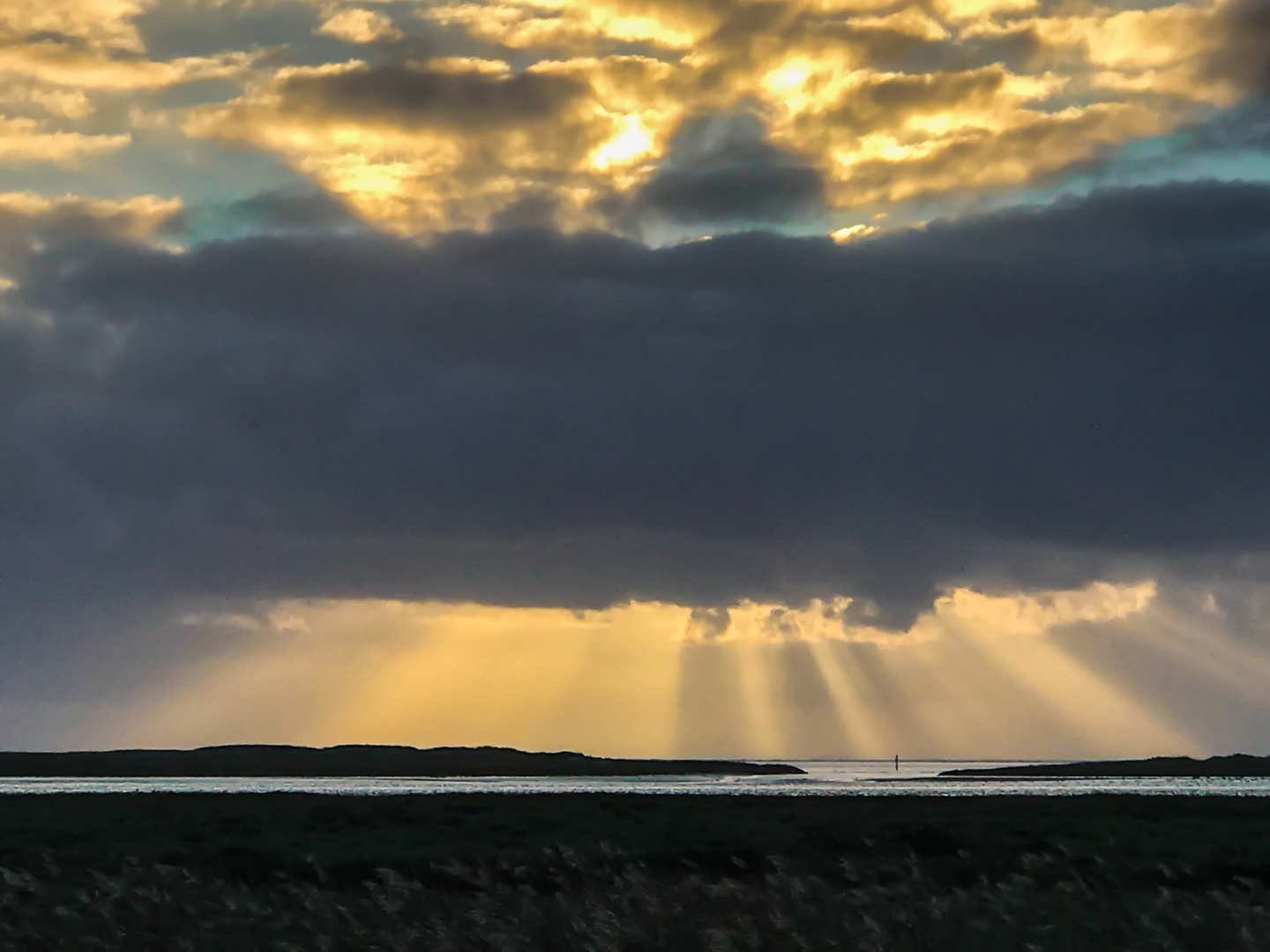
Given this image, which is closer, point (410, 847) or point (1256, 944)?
point (1256, 944)

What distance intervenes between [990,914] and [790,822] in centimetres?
2764

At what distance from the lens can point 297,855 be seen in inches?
1647

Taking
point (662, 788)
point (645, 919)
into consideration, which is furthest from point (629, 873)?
point (662, 788)

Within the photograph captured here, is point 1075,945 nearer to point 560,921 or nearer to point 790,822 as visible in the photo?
point 560,921

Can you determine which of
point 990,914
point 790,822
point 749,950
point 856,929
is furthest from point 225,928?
point 790,822

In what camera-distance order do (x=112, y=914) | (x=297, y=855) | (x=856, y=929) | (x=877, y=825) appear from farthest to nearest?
(x=877, y=825), (x=297, y=855), (x=112, y=914), (x=856, y=929)

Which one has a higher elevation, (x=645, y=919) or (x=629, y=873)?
(x=629, y=873)

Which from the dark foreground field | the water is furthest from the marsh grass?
the water

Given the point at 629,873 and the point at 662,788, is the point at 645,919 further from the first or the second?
the point at 662,788

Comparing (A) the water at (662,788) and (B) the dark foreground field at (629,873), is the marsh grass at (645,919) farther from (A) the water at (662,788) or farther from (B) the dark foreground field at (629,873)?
(A) the water at (662,788)

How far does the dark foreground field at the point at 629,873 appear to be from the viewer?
2195 centimetres

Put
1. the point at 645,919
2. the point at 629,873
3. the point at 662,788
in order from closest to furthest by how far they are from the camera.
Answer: the point at 645,919 < the point at 629,873 < the point at 662,788

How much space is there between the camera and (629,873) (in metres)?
28.0

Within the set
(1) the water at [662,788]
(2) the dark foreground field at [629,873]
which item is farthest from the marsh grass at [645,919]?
(1) the water at [662,788]
